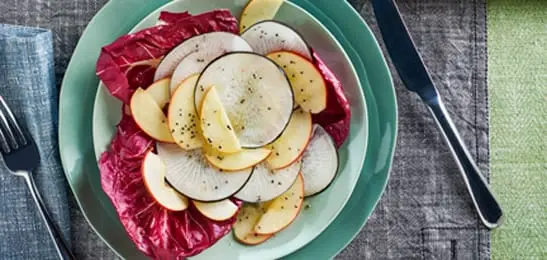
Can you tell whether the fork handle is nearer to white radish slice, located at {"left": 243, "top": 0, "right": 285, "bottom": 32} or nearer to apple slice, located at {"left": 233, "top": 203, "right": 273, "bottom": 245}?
apple slice, located at {"left": 233, "top": 203, "right": 273, "bottom": 245}

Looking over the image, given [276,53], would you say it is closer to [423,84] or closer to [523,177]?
[423,84]

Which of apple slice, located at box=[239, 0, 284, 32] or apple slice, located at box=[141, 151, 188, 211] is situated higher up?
apple slice, located at box=[239, 0, 284, 32]

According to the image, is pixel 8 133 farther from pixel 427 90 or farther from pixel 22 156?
pixel 427 90

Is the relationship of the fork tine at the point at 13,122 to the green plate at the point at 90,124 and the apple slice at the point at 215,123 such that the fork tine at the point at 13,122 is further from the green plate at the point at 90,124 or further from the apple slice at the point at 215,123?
the apple slice at the point at 215,123

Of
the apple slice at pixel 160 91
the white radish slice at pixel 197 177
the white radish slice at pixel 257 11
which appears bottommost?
→ the white radish slice at pixel 197 177

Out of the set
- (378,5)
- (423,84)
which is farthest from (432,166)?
(378,5)

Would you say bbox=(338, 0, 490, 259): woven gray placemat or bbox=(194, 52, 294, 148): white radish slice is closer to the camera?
bbox=(194, 52, 294, 148): white radish slice

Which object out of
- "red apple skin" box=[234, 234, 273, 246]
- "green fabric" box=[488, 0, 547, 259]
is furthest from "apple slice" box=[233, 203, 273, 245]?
"green fabric" box=[488, 0, 547, 259]

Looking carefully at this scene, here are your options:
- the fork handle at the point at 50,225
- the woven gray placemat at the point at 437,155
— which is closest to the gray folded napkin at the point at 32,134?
the fork handle at the point at 50,225
